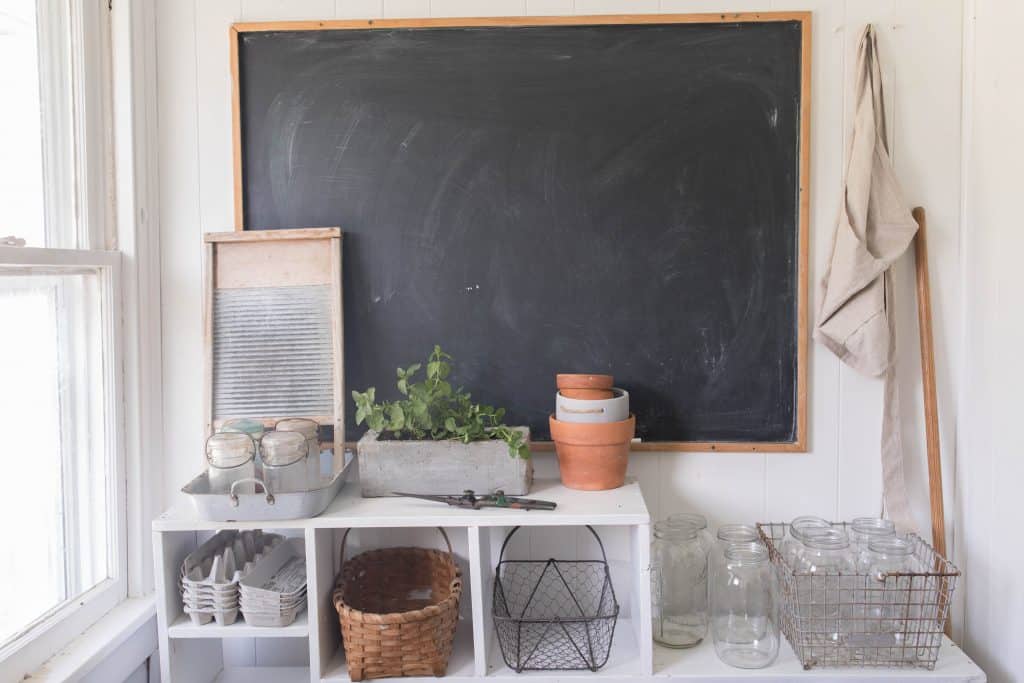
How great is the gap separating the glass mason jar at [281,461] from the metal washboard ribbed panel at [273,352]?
0.29 m

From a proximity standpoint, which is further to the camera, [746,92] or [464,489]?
[746,92]

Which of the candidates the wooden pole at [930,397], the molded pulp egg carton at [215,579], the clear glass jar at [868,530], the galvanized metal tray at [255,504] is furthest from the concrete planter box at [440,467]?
the wooden pole at [930,397]

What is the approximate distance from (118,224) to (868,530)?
195 centimetres

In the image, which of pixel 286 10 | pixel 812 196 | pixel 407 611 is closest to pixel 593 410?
pixel 407 611

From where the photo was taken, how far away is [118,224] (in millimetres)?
2105

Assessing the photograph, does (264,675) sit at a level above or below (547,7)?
below

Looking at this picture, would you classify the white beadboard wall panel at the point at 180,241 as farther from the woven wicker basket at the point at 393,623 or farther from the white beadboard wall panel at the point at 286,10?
the woven wicker basket at the point at 393,623

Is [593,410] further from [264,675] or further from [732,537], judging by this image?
[264,675]

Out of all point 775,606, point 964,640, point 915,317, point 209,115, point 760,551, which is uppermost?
point 209,115

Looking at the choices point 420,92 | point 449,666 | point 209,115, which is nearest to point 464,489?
point 449,666

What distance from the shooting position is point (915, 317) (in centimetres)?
212

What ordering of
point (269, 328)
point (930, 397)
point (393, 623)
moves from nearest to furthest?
point (393, 623), point (930, 397), point (269, 328)

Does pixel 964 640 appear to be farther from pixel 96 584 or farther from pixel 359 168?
pixel 96 584

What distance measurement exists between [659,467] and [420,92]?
1.13 metres
